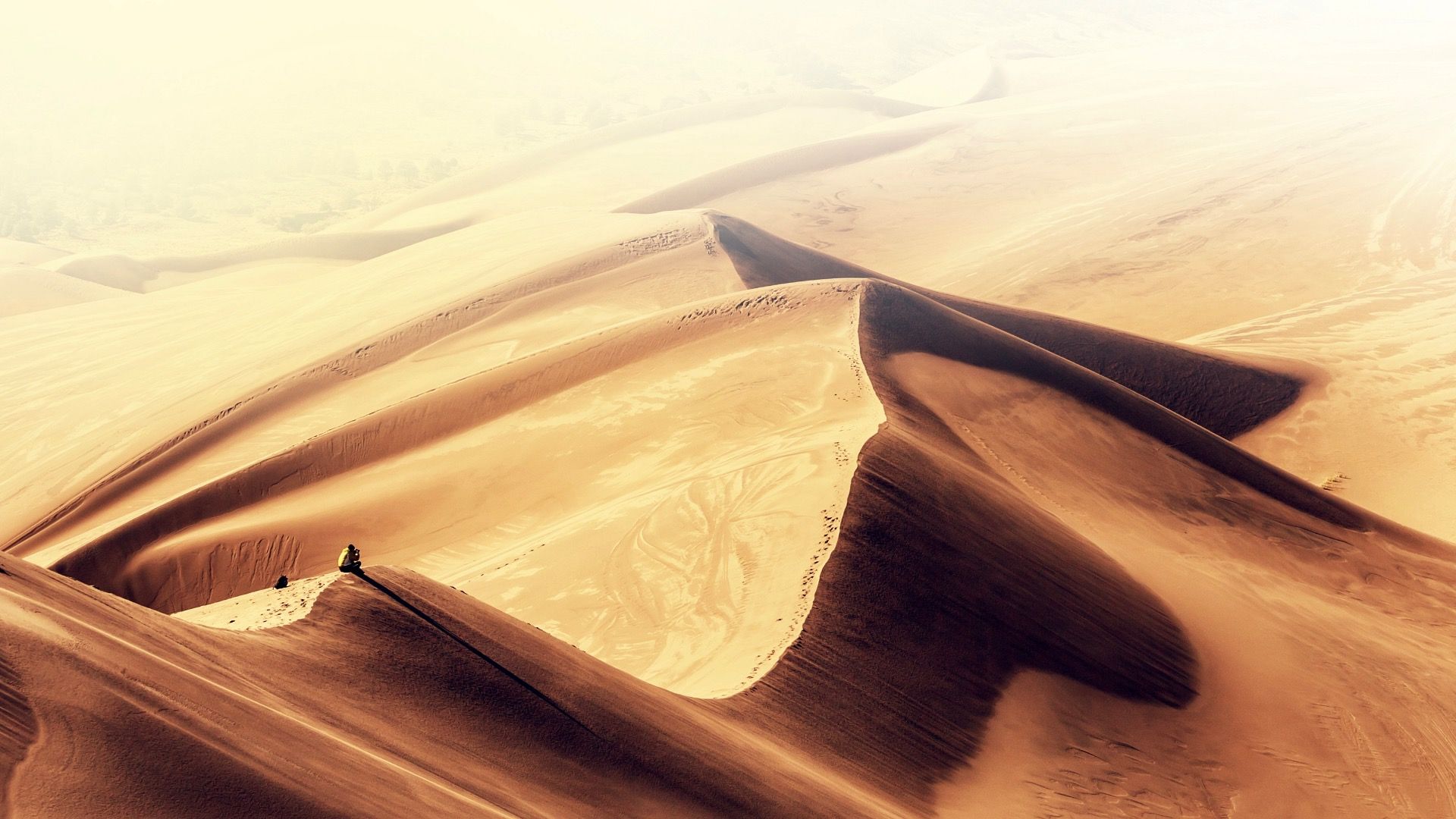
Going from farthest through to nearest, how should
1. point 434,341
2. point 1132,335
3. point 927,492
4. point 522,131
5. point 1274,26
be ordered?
point 1274,26 < point 522,131 < point 1132,335 < point 434,341 < point 927,492

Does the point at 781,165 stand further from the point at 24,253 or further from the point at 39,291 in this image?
the point at 24,253

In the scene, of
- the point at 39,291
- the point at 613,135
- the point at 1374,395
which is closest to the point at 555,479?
the point at 1374,395

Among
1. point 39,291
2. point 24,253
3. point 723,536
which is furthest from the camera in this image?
point 24,253

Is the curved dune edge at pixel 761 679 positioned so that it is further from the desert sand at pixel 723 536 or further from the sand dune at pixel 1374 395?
the sand dune at pixel 1374 395

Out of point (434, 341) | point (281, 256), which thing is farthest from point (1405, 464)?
point (281, 256)

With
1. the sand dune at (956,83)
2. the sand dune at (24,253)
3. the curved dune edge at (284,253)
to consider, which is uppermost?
the sand dune at (956,83)

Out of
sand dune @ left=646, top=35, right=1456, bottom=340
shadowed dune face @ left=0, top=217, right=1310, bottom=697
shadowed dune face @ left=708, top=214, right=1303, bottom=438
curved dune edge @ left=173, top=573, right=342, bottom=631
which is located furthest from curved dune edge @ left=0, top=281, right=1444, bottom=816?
sand dune @ left=646, top=35, right=1456, bottom=340

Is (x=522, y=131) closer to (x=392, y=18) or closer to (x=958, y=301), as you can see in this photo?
(x=392, y=18)

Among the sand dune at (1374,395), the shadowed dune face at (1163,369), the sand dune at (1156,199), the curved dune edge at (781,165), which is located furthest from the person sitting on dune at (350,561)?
the curved dune edge at (781,165)

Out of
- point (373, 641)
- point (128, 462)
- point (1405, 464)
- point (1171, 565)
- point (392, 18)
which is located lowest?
point (1405, 464)
